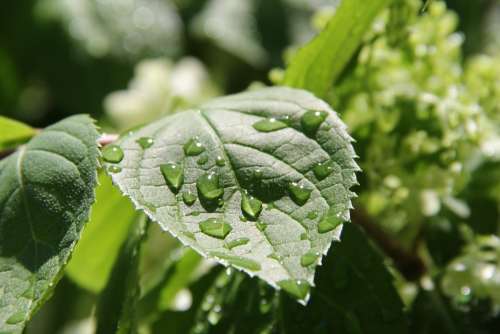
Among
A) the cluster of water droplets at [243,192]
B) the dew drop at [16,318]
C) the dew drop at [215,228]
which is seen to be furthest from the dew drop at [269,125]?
the dew drop at [16,318]

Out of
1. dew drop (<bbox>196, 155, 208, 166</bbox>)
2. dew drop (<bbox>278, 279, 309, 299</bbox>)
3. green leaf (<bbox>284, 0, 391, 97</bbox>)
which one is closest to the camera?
dew drop (<bbox>278, 279, 309, 299</bbox>)

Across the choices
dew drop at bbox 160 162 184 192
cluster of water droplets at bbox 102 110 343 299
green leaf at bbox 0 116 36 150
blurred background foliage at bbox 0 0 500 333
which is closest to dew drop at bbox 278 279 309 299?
cluster of water droplets at bbox 102 110 343 299

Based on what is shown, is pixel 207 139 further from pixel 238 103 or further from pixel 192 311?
pixel 192 311

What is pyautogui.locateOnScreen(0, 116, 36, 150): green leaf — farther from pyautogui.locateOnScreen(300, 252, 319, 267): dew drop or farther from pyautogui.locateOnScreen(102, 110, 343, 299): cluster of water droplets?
pyautogui.locateOnScreen(300, 252, 319, 267): dew drop

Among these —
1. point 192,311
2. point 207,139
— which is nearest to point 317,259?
point 207,139

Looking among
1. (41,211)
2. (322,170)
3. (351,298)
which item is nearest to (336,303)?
(351,298)

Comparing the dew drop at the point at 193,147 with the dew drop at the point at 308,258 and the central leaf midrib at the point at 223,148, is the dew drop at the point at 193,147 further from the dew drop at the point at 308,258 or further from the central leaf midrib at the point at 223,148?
the dew drop at the point at 308,258
